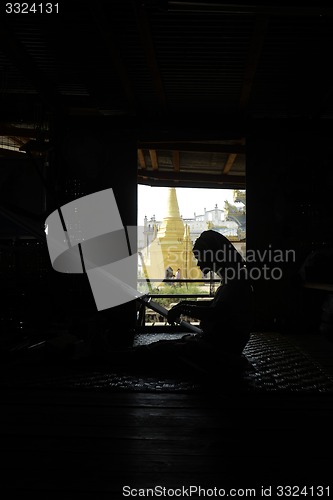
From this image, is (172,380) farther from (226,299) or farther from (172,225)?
(172,225)

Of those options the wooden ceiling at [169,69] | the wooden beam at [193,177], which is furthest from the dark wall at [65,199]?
the wooden beam at [193,177]

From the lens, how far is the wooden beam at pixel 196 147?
819 cm

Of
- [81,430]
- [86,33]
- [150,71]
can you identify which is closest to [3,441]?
[81,430]

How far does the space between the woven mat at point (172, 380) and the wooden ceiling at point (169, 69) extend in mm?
3104

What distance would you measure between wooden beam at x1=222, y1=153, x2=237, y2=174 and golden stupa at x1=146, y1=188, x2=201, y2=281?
8892 mm

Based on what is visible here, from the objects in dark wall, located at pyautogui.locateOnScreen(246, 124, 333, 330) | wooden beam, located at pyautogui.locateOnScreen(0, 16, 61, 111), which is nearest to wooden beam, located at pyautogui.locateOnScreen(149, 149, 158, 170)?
dark wall, located at pyautogui.locateOnScreen(246, 124, 333, 330)

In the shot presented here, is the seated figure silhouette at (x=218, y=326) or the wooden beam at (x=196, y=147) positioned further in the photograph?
the wooden beam at (x=196, y=147)

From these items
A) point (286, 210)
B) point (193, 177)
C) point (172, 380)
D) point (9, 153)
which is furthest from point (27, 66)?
point (193, 177)

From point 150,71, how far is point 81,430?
15.3 feet

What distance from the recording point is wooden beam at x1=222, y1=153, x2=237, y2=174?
912 cm

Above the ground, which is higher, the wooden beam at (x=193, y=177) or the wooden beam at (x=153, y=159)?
the wooden beam at (x=153, y=159)

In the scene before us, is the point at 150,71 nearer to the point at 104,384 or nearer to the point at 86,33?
the point at 86,33

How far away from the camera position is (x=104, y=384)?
159 inches

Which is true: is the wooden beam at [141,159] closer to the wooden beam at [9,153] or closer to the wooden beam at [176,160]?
the wooden beam at [176,160]
